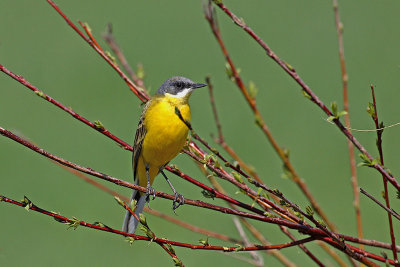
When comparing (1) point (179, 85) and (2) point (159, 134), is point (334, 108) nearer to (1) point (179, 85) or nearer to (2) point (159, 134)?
(2) point (159, 134)

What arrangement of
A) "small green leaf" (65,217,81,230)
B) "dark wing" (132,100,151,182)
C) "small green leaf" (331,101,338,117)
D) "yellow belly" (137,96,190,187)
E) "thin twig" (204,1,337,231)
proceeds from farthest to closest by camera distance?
"dark wing" (132,100,151,182), "yellow belly" (137,96,190,187), "thin twig" (204,1,337,231), "small green leaf" (65,217,81,230), "small green leaf" (331,101,338,117)

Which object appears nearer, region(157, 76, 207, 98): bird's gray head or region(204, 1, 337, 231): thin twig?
region(204, 1, 337, 231): thin twig

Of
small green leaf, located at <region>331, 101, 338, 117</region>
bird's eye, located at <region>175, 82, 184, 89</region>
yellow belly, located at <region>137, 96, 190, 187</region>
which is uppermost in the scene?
bird's eye, located at <region>175, 82, 184, 89</region>

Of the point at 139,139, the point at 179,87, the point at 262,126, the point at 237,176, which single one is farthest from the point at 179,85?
the point at 237,176

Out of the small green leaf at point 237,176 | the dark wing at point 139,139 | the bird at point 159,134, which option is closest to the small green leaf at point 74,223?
the small green leaf at point 237,176

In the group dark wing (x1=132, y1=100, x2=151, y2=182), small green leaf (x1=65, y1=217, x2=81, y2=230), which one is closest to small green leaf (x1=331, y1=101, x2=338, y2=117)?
small green leaf (x1=65, y1=217, x2=81, y2=230)

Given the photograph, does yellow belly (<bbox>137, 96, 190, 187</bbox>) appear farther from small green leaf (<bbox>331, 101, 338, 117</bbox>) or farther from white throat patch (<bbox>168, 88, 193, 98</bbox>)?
small green leaf (<bbox>331, 101, 338, 117</bbox>)

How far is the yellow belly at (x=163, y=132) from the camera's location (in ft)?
10.5

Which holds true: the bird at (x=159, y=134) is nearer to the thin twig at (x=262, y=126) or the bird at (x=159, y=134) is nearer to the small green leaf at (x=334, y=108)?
the thin twig at (x=262, y=126)

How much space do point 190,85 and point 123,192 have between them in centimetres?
264

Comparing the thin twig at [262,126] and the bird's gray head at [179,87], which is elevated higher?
the bird's gray head at [179,87]

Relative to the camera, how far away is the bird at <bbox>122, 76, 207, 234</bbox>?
3.21m

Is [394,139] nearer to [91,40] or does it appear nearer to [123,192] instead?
[123,192]

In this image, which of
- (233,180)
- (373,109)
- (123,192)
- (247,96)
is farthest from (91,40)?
(123,192)
